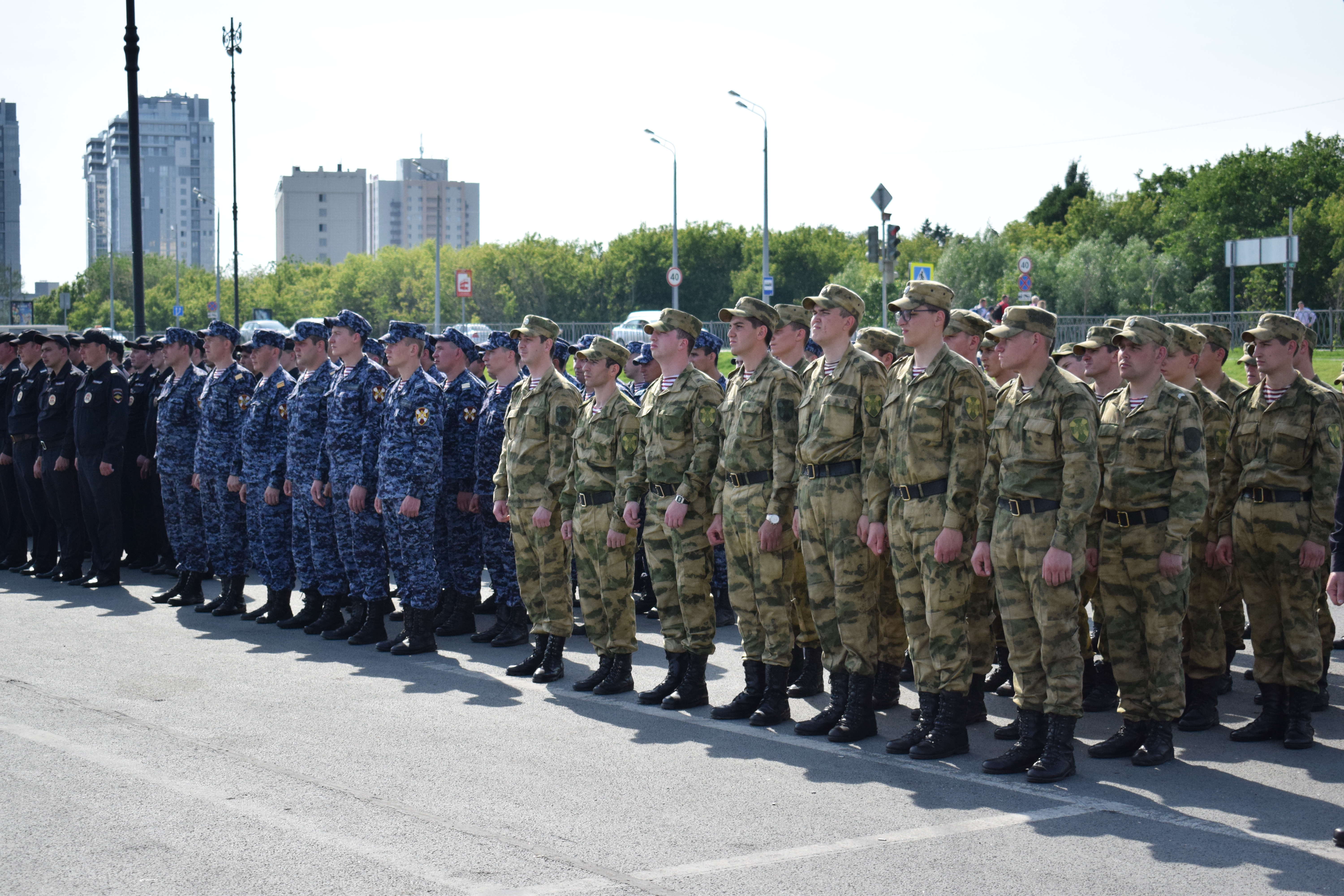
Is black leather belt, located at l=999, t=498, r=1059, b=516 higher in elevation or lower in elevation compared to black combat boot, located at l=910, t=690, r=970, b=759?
higher

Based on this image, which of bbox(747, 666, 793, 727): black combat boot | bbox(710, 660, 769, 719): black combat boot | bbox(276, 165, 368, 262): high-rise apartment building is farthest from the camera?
bbox(276, 165, 368, 262): high-rise apartment building

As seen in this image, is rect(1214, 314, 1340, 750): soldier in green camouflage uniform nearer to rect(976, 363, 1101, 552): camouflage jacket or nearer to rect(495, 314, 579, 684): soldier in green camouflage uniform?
rect(976, 363, 1101, 552): camouflage jacket

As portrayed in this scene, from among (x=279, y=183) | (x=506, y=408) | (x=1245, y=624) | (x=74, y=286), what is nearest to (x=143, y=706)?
(x=506, y=408)

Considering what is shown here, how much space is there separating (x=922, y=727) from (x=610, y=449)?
247cm

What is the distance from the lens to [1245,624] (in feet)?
29.8

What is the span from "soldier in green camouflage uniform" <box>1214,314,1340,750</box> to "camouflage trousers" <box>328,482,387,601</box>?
5.55 metres

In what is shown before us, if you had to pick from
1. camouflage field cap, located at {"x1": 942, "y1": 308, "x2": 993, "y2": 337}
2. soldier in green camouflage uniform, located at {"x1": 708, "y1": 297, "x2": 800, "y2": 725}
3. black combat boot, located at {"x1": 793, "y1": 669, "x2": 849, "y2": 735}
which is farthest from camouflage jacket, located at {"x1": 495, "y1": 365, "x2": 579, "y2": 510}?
camouflage field cap, located at {"x1": 942, "y1": 308, "x2": 993, "y2": 337}

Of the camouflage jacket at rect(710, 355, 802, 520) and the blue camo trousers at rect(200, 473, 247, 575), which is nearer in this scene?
the camouflage jacket at rect(710, 355, 802, 520)

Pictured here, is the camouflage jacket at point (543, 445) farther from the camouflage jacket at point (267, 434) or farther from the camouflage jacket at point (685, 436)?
the camouflage jacket at point (267, 434)

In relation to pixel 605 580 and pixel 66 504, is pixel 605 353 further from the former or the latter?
pixel 66 504

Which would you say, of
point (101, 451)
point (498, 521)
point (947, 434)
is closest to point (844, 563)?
point (947, 434)

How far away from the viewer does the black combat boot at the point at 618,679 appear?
298 inches

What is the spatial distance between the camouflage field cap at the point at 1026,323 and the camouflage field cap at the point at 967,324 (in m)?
0.98

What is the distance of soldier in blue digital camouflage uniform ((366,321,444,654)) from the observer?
28.9 ft
